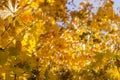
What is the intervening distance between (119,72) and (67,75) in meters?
1.53

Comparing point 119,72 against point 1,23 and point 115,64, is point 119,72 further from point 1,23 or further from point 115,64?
point 1,23

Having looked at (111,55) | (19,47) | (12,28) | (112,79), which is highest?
(12,28)

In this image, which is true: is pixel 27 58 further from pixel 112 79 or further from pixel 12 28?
pixel 112 79

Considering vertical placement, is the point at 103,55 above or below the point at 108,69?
above

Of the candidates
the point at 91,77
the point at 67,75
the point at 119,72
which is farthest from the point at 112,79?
the point at 67,75

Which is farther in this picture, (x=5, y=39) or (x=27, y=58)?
(x=27, y=58)

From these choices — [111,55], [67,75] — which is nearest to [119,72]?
[111,55]

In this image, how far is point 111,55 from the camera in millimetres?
3932

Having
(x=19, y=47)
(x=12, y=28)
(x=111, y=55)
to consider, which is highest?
(x=12, y=28)

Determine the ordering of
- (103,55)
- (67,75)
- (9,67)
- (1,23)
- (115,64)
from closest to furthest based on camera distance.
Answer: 1. (9,67)
2. (1,23)
3. (103,55)
4. (115,64)
5. (67,75)

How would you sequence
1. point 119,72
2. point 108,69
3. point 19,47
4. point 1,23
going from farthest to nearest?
1. point 108,69
2. point 119,72
3. point 1,23
4. point 19,47

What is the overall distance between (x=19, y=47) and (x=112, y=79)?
1.91 metres

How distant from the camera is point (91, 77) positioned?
4629 mm

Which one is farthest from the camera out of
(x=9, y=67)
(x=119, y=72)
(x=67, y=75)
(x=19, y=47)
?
(x=67, y=75)
